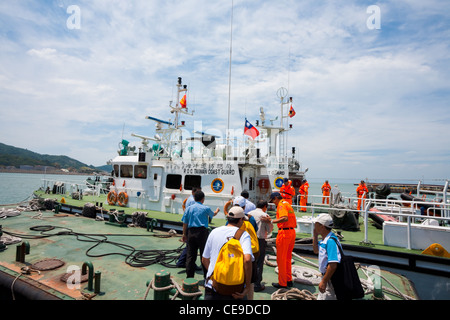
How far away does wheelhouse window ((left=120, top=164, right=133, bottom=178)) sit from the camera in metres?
10.8

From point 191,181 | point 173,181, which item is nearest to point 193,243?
point 191,181

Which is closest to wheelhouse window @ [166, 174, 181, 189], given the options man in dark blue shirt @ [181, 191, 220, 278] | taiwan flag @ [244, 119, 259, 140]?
taiwan flag @ [244, 119, 259, 140]

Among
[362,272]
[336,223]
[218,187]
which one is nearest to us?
[362,272]

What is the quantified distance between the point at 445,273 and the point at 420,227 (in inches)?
40.0

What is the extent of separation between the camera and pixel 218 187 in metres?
9.09

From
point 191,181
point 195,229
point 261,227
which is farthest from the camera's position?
point 191,181

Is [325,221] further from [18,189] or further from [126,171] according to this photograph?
[18,189]

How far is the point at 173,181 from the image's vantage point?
9836 millimetres

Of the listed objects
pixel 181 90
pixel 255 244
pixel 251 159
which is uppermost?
pixel 181 90

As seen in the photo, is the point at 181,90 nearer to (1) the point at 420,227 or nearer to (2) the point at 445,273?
(1) the point at 420,227

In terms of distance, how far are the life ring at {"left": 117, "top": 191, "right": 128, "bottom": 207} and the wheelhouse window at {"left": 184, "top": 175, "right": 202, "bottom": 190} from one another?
3180 millimetres

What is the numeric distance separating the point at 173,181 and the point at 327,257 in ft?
26.2

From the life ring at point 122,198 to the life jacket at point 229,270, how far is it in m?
9.55
